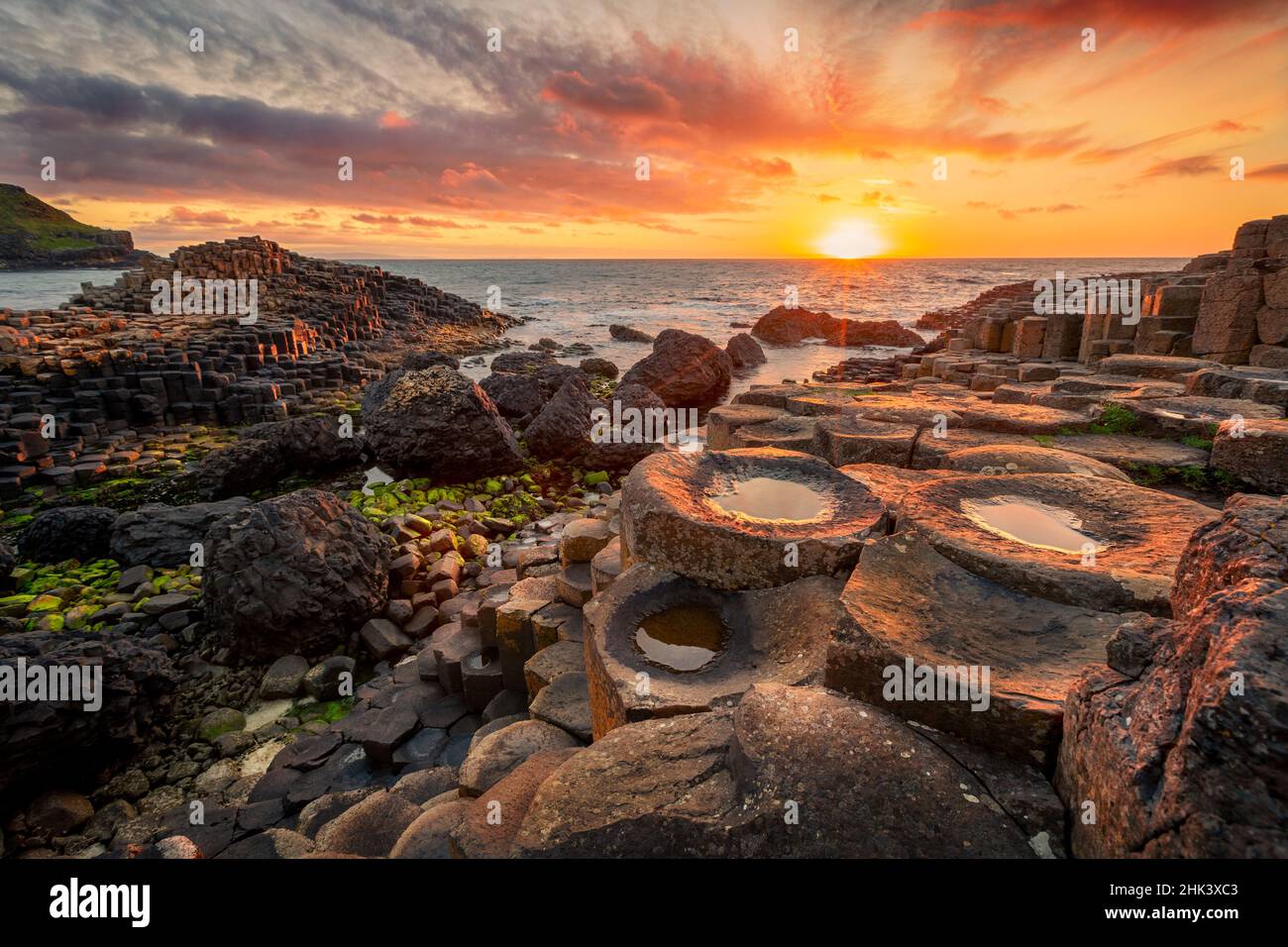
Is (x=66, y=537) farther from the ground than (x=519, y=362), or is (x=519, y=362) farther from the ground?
(x=519, y=362)

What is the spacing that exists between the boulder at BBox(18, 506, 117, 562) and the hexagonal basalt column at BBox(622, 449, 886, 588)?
927cm

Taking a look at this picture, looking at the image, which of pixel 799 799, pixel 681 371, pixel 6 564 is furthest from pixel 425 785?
pixel 681 371

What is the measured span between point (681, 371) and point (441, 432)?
10.6m

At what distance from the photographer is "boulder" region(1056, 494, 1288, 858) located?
1235 millimetres

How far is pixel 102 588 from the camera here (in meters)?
7.87

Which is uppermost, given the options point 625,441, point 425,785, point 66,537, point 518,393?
point 518,393

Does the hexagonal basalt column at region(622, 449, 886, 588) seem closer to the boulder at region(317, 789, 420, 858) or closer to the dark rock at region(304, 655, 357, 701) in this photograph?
the boulder at region(317, 789, 420, 858)

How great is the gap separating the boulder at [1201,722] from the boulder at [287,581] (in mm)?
6905

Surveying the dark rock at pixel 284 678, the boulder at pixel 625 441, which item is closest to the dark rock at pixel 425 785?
the dark rock at pixel 284 678

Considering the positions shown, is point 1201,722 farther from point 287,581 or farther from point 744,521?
point 287,581

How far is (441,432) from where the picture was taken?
12070mm

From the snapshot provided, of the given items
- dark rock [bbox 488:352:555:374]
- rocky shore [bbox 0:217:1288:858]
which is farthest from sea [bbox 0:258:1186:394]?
rocky shore [bbox 0:217:1288:858]
